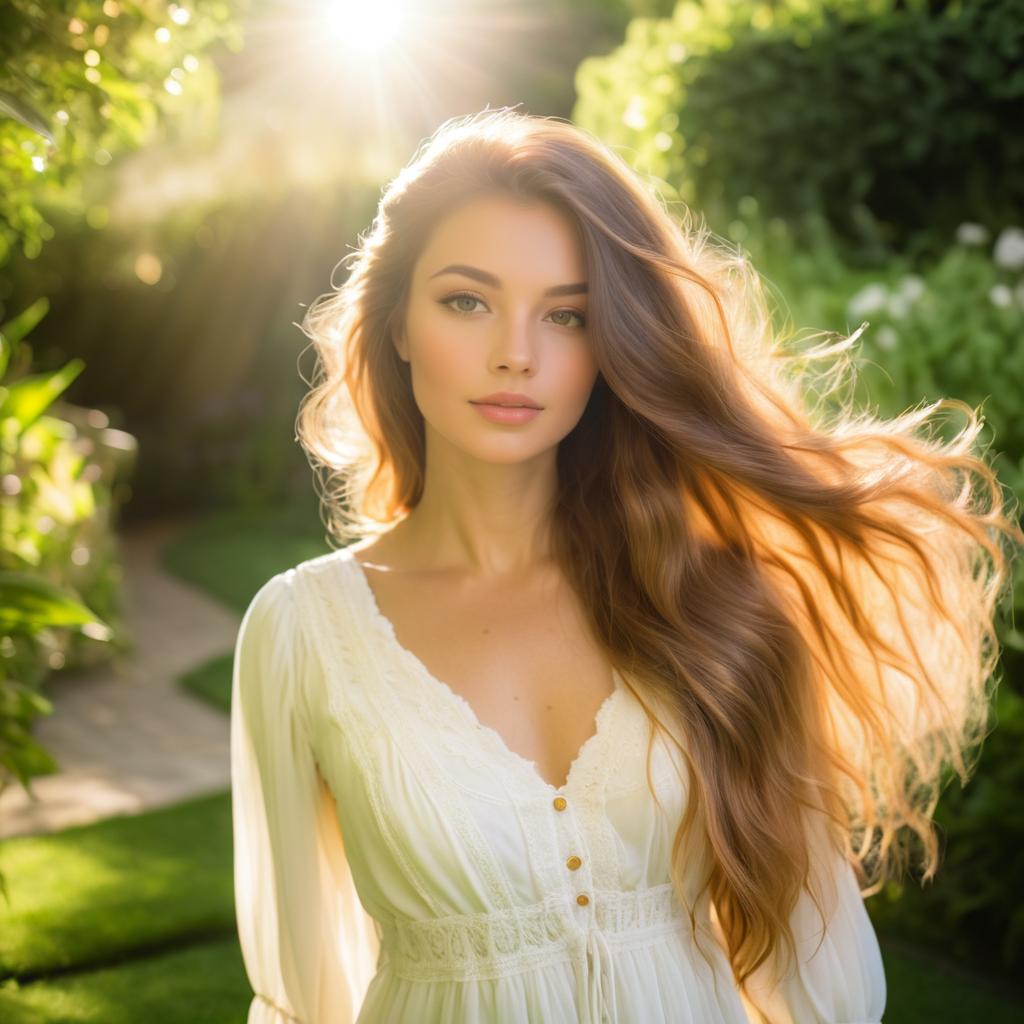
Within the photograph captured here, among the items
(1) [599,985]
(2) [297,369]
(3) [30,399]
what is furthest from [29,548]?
(1) [599,985]

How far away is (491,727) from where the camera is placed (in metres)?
2.01

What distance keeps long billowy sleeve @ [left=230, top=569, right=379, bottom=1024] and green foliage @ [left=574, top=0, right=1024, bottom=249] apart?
375cm

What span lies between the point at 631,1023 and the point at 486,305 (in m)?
1.12

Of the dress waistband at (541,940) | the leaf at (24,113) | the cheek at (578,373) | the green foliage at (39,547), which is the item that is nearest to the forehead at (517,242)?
the cheek at (578,373)

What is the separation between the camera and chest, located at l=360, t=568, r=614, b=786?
6.65 feet

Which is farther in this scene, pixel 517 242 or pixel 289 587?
pixel 289 587

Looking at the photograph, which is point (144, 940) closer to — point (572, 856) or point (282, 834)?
point (282, 834)

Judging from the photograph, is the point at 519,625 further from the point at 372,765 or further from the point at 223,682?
the point at 223,682

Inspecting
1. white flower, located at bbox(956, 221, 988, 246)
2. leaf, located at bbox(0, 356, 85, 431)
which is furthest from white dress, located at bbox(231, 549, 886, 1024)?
white flower, located at bbox(956, 221, 988, 246)

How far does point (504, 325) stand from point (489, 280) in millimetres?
76

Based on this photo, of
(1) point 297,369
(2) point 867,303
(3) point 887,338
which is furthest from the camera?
(1) point 297,369

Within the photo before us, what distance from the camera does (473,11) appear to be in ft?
52.4

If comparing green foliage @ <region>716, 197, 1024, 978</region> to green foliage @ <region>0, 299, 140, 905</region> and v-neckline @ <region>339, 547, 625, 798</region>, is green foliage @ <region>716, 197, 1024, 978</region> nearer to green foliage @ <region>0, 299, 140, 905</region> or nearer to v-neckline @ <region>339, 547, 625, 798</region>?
v-neckline @ <region>339, 547, 625, 798</region>

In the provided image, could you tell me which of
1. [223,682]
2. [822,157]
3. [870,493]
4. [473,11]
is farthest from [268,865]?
[473,11]
